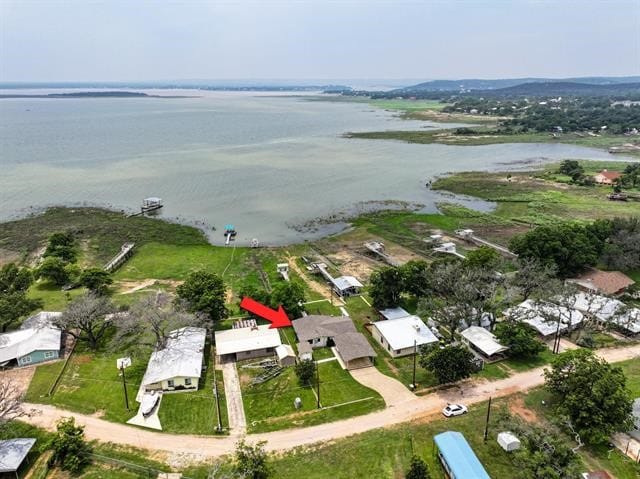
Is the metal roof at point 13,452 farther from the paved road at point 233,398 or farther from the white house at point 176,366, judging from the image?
the paved road at point 233,398

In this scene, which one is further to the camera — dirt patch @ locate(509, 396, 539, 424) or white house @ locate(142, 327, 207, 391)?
white house @ locate(142, 327, 207, 391)

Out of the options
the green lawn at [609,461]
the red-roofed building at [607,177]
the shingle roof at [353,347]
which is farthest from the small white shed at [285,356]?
the red-roofed building at [607,177]

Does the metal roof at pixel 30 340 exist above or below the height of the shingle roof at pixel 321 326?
above

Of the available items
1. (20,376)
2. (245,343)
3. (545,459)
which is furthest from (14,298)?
(545,459)

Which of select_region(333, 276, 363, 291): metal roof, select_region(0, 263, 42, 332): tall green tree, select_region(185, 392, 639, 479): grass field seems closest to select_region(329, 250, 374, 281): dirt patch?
select_region(333, 276, 363, 291): metal roof

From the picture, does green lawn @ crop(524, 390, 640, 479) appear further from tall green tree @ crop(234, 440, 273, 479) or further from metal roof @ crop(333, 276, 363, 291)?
metal roof @ crop(333, 276, 363, 291)

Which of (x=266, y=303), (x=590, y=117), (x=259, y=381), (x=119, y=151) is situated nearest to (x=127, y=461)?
(x=259, y=381)
